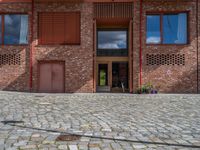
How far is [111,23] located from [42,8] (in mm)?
5645

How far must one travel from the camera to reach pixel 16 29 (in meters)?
19.6

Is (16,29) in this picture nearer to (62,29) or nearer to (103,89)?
(62,29)

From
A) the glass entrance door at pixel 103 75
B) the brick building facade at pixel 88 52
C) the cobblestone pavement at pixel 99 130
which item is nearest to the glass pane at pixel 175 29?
the brick building facade at pixel 88 52

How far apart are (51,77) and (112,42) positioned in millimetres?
5954

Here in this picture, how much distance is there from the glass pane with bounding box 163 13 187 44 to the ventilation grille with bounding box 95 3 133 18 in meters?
2.84

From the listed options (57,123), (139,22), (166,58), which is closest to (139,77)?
(166,58)

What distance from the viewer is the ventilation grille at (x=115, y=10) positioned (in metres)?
18.9

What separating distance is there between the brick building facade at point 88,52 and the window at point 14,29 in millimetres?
187

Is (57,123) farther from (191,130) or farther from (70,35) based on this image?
(70,35)

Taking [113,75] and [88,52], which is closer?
[88,52]

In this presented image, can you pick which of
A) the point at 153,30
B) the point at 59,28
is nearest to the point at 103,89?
the point at 59,28

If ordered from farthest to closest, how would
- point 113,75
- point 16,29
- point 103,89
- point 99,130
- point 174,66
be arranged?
point 113,75 → point 103,89 → point 16,29 → point 174,66 → point 99,130

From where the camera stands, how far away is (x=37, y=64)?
1897cm

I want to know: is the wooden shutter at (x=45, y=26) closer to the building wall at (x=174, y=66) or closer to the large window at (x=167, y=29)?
the building wall at (x=174, y=66)
